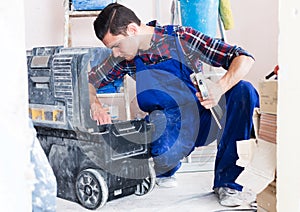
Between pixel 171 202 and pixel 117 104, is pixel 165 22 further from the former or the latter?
pixel 171 202

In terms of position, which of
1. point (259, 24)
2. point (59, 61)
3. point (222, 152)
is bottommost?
point (222, 152)

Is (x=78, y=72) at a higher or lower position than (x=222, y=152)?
higher

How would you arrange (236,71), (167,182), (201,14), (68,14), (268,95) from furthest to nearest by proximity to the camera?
1. (68,14)
2. (201,14)
3. (167,182)
4. (236,71)
5. (268,95)

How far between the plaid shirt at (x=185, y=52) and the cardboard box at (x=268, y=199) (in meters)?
0.56

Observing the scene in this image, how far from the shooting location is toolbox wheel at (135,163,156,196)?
1.62 metres

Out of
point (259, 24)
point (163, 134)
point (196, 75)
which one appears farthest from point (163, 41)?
point (259, 24)

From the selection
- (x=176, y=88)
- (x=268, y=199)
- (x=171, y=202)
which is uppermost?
(x=176, y=88)

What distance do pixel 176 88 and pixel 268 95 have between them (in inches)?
26.6

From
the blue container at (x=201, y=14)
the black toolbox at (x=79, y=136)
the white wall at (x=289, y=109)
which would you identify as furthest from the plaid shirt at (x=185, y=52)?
the white wall at (x=289, y=109)

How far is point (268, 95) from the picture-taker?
1.00 meters

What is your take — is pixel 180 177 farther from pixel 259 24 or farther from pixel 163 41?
pixel 259 24

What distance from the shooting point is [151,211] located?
1.43m

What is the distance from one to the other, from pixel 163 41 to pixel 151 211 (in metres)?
0.63

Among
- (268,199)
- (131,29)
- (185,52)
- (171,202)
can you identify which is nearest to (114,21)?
(131,29)
